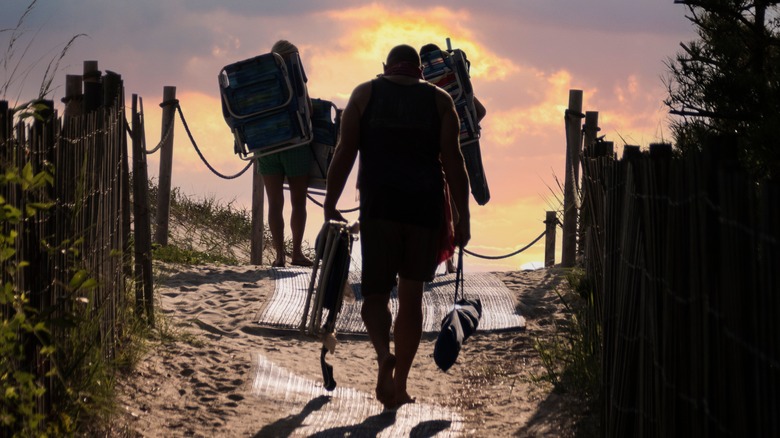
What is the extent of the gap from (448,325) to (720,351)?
9.04ft

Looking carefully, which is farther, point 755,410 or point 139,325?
point 139,325

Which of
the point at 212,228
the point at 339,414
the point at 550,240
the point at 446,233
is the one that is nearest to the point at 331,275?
the point at 446,233

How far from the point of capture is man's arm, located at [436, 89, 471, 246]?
5.80 meters

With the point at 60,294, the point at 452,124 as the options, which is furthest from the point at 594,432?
the point at 60,294

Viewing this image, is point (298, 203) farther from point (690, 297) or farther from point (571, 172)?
point (690, 297)

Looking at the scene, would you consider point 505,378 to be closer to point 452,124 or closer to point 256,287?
point 452,124

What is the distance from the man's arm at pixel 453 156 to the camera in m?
5.80

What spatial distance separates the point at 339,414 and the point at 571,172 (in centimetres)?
590

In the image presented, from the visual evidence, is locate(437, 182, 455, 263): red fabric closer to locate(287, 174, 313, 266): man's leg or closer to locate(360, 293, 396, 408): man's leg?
locate(360, 293, 396, 408): man's leg

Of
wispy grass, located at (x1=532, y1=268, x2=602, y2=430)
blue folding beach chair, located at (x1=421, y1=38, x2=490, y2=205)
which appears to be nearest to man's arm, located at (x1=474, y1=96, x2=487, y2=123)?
blue folding beach chair, located at (x1=421, y1=38, x2=490, y2=205)

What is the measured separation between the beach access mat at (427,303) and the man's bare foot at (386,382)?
7.45ft

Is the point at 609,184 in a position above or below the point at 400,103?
below

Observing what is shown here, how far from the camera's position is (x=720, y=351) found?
327cm

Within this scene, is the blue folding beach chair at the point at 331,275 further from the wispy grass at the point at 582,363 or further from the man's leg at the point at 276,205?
the man's leg at the point at 276,205
